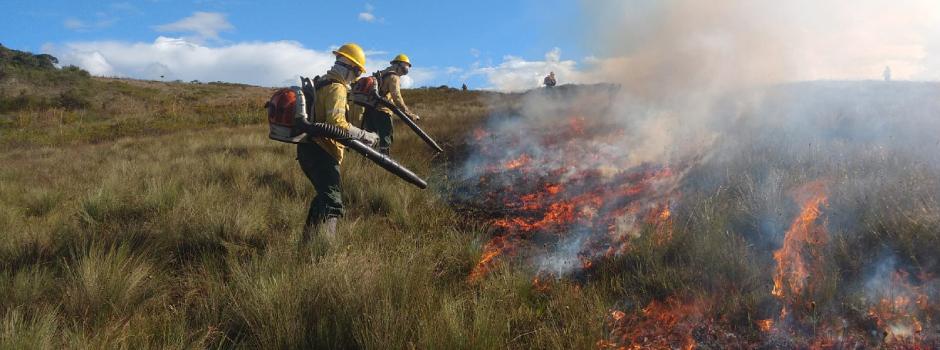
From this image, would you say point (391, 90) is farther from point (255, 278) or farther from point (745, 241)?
point (745, 241)

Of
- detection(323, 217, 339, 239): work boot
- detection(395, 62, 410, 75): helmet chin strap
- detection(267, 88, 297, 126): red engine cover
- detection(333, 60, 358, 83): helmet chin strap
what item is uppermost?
detection(395, 62, 410, 75): helmet chin strap

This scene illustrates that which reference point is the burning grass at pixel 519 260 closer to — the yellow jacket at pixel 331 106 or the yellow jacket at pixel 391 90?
the yellow jacket at pixel 331 106

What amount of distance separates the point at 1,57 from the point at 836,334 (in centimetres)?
4840

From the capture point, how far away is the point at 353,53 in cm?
450

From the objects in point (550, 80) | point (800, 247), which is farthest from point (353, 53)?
point (550, 80)

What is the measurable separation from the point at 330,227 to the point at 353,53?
1577 millimetres

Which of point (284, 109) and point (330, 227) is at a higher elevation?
point (284, 109)

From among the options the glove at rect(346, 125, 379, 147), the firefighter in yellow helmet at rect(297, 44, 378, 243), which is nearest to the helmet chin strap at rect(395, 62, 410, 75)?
the firefighter in yellow helmet at rect(297, 44, 378, 243)

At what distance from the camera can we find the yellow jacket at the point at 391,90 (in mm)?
8500

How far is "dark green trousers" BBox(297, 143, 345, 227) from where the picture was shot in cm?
456

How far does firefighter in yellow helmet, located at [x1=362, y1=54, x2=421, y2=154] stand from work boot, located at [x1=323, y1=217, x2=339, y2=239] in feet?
12.7

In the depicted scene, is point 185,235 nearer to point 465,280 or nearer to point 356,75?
point 356,75

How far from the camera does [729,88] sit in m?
10.3

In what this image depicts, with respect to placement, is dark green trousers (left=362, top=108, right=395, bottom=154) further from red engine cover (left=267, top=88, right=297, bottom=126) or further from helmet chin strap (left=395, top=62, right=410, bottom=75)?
red engine cover (left=267, top=88, right=297, bottom=126)
